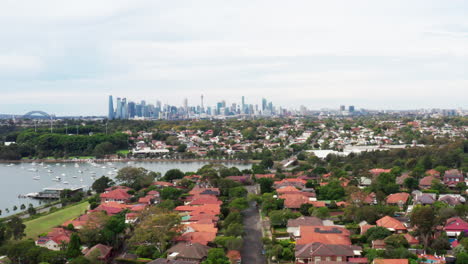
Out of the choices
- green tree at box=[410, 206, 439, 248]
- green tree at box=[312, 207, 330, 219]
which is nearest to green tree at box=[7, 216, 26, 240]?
green tree at box=[312, 207, 330, 219]

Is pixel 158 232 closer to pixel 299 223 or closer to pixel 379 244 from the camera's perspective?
pixel 299 223

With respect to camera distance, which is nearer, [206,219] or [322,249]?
[322,249]

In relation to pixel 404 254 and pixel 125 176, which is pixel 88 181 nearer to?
pixel 125 176

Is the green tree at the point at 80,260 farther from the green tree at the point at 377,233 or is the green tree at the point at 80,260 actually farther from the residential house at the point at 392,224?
the residential house at the point at 392,224

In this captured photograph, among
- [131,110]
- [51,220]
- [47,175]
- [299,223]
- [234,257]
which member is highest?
[131,110]

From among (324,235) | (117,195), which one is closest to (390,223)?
(324,235)

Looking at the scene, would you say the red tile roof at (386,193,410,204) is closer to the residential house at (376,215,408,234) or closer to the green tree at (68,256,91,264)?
the residential house at (376,215,408,234)

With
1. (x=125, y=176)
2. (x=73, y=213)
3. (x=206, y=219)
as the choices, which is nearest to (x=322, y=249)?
(x=206, y=219)
